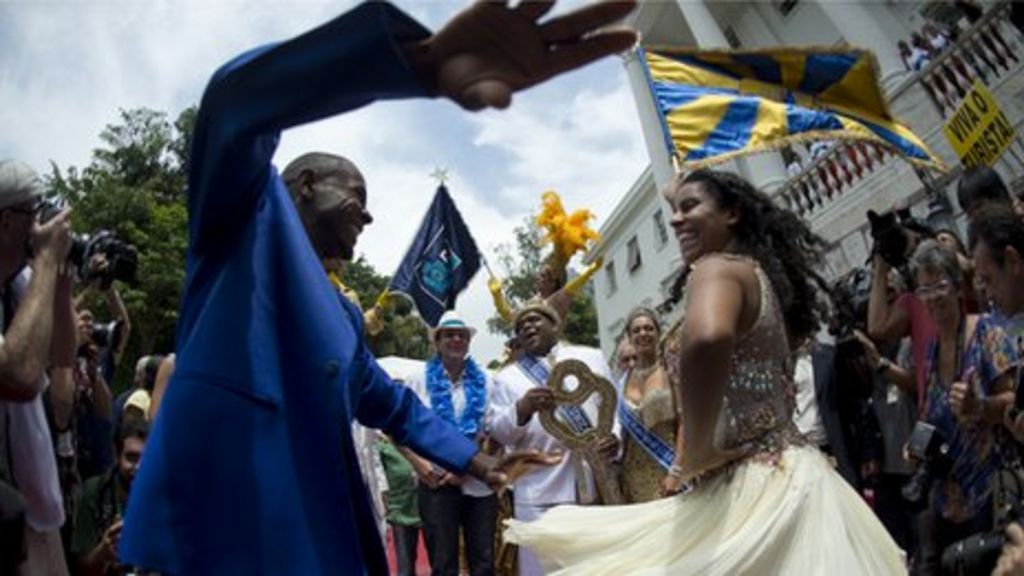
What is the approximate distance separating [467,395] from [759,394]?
3.39 m

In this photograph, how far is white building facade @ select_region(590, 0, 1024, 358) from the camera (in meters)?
8.87

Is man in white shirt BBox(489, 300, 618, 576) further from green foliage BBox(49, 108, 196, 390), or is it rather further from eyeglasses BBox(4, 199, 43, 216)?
green foliage BBox(49, 108, 196, 390)

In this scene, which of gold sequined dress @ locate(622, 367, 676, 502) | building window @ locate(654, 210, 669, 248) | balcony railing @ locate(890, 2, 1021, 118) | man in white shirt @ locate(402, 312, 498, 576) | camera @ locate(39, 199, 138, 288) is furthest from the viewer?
building window @ locate(654, 210, 669, 248)

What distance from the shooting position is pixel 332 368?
170 centimetres

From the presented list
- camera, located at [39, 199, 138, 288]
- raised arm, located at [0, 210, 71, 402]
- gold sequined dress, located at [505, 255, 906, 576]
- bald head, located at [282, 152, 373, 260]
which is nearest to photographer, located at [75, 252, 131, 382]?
camera, located at [39, 199, 138, 288]

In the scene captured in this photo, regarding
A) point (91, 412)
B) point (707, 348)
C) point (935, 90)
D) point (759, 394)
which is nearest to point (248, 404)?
point (707, 348)

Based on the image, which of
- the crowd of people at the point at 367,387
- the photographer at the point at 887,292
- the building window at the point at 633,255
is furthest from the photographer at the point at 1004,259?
the building window at the point at 633,255

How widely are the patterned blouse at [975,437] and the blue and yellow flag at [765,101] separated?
2.94 meters

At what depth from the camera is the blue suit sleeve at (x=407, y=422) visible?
2287 mm

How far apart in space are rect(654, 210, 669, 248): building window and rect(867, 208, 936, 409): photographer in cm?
2399

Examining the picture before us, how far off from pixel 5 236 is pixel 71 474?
1.25m

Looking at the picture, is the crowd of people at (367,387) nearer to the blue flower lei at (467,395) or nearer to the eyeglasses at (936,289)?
the eyeglasses at (936,289)

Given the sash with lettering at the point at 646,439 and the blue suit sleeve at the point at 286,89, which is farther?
the sash with lettering at the point at 646,439

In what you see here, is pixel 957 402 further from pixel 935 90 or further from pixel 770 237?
pixel 935 90
